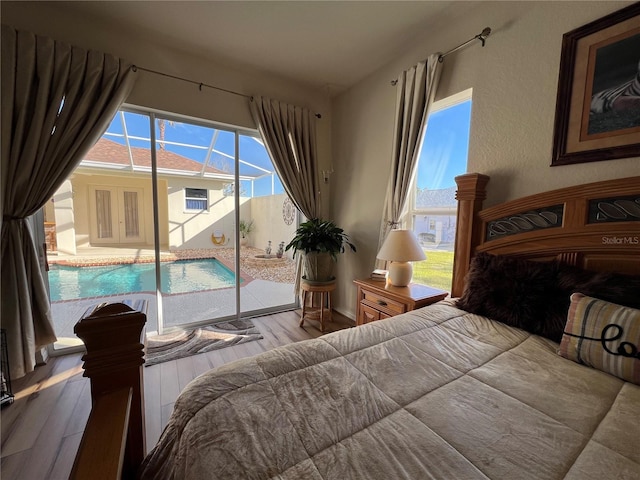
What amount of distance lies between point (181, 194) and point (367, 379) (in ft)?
10.3

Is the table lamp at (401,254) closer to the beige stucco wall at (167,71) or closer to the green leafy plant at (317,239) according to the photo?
the green leafy plant at (317,239)

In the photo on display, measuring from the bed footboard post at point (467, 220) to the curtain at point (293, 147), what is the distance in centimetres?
175

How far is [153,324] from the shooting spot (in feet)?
9.28

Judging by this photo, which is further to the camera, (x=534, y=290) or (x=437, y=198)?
(x=437, y=198)

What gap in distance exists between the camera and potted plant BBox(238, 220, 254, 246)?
320 centimetres

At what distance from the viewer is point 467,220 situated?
1.91 metres

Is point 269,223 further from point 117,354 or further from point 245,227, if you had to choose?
point 117,354

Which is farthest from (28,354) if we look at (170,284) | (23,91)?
(23,91)

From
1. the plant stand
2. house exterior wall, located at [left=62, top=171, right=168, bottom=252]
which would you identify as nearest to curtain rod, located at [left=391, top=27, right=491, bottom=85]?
the plant stand

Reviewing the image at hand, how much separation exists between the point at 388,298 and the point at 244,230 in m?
2.03

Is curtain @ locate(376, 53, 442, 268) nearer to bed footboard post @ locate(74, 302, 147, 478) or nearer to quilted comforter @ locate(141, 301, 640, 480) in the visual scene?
quilted comforter @ locate(141, 301, 640, 480)

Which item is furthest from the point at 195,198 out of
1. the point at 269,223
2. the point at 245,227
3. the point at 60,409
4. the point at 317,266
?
the point at 60,409

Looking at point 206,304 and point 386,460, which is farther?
point 206,304

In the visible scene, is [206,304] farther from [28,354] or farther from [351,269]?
[351,269]
